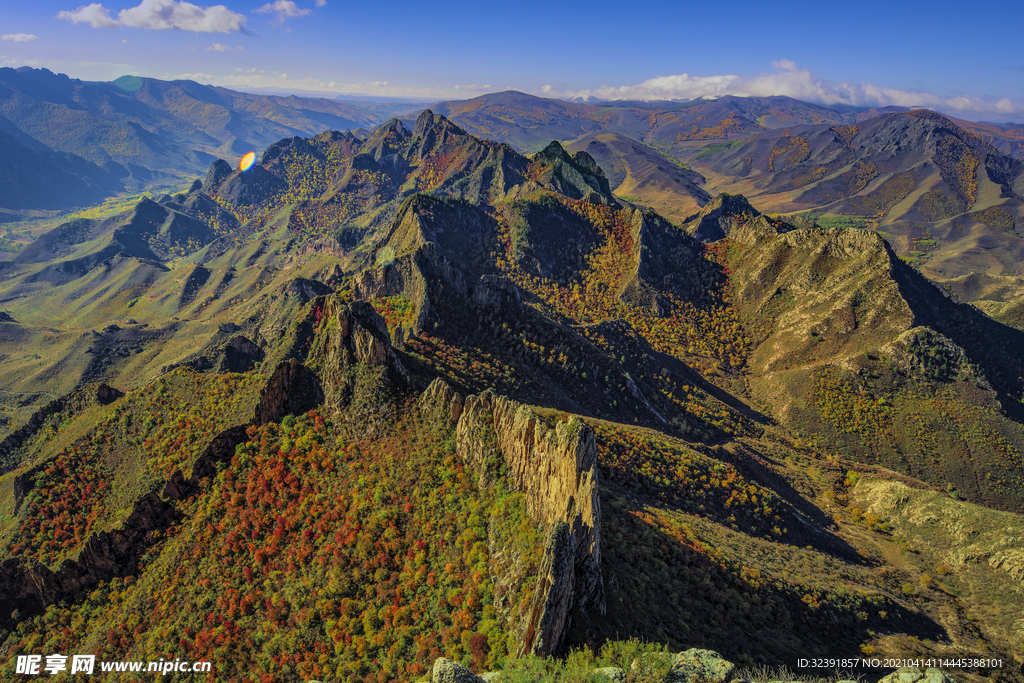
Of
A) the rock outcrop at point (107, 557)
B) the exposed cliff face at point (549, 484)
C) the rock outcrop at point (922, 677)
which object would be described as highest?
the exposed cliff face at point (549, 484)

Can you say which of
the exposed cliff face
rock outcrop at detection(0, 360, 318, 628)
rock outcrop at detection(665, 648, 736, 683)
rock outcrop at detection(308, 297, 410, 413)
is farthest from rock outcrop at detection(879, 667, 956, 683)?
rock outcrop at detection(0, 360, 318, 628)

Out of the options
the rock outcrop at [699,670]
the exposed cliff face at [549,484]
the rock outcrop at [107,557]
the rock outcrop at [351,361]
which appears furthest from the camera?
the rock outcrop at [351,361]

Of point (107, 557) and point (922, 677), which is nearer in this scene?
point (922, 677)

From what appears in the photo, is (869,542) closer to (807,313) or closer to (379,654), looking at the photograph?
(379,654)

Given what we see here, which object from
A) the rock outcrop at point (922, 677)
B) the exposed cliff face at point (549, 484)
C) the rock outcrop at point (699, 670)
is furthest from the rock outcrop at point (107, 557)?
the rock outcrop at point (922, 677)

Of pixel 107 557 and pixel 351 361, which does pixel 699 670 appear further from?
pixel 107 557

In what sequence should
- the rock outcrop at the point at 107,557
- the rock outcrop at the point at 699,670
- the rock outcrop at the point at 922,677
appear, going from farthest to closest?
the rock outcrop at the point at 107,557
the rock outcrop at the point at 922,677
the rock outcrop at the point at 699,670

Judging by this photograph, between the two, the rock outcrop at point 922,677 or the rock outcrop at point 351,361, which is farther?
the rock outcrop at point 351,361

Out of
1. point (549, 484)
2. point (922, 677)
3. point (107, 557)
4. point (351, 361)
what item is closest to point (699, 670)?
point (922, 677)

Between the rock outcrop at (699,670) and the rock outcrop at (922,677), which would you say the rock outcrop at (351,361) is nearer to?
the rock outcrop at (699,670)
